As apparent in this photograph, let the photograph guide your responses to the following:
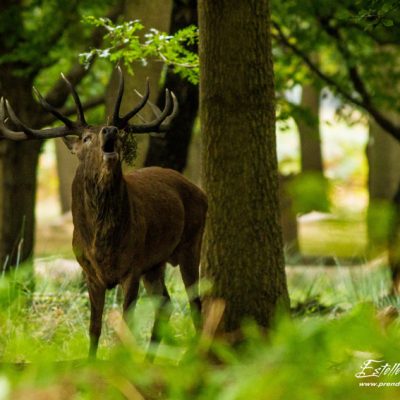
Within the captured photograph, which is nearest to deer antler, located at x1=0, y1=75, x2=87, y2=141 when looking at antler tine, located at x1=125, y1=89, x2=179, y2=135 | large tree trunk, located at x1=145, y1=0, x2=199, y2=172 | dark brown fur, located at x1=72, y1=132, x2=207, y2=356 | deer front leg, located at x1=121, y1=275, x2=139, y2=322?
dark brown fur, located at x1=72, y1=132, x2=207, y2=356

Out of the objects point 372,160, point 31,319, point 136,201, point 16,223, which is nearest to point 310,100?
point 372,160

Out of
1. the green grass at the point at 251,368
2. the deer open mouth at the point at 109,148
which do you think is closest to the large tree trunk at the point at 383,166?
the deer open mouth at the point at 109,148

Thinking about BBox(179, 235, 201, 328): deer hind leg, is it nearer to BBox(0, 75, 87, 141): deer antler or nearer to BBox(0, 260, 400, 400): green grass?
BBox(0, 75, 87, 141): deer antler

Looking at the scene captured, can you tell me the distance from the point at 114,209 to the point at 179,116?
4.40 m

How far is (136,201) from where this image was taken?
243 inches

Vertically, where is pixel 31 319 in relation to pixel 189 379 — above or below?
below

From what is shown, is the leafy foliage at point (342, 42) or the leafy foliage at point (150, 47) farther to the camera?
the leafy foliage at point (342, 42)

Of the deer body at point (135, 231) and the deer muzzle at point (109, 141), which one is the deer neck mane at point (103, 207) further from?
the deer muzzle at point (109, 141)

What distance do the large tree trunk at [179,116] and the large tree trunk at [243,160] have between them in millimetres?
2957

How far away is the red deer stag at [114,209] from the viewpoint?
18.6 ft

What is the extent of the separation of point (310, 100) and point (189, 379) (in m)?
19.0

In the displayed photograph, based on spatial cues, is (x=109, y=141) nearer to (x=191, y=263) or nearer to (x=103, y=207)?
(x=103, y=207)

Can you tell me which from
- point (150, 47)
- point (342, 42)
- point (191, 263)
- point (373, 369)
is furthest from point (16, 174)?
point (373, 369)

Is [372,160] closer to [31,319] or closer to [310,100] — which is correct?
[310,100]
